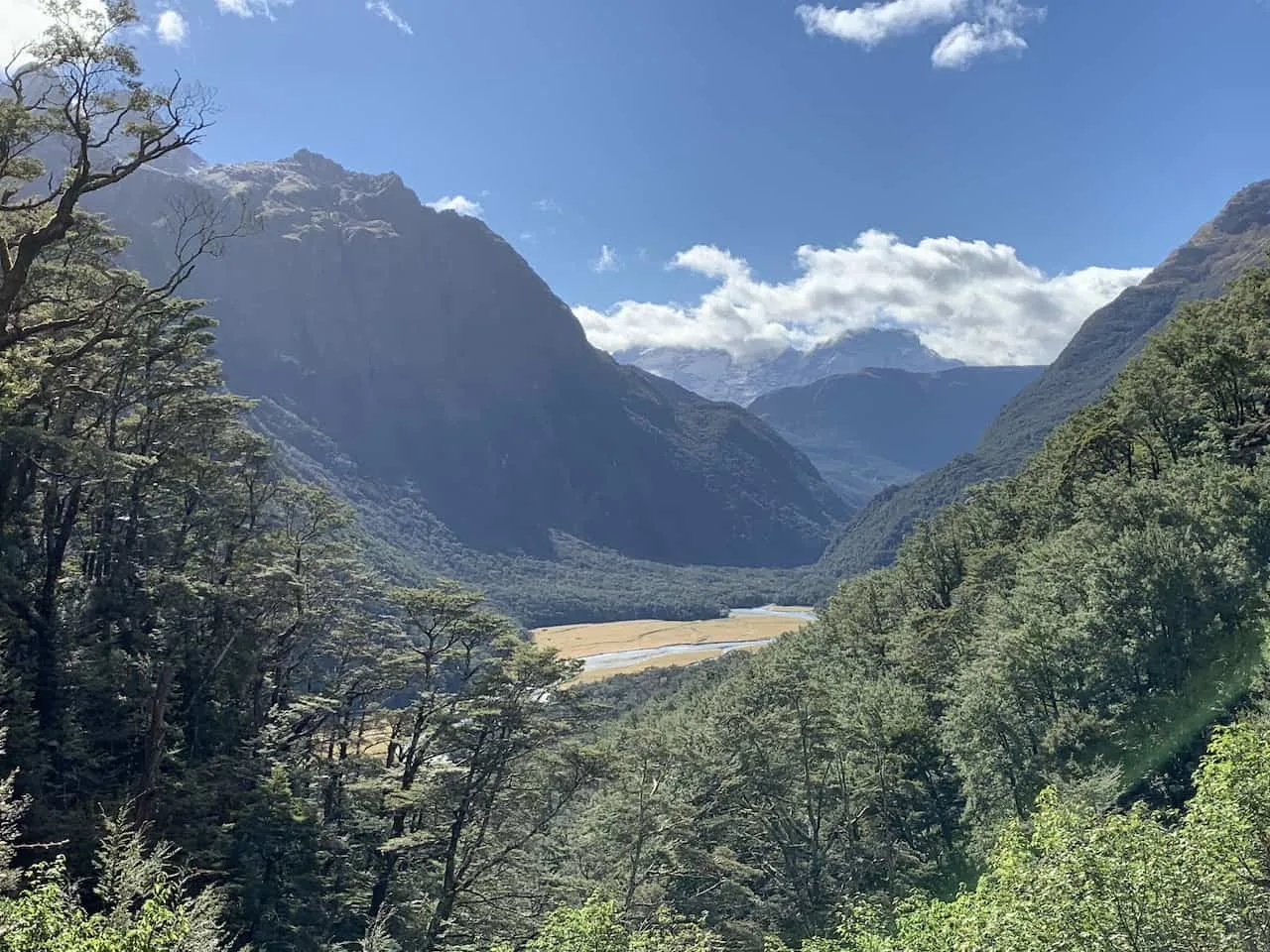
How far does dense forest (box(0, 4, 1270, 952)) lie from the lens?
71.6 feet

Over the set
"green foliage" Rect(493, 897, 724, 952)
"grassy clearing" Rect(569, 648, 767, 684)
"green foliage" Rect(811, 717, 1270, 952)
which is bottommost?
"grassy clearing" Rect(569, 648, 767, 684)

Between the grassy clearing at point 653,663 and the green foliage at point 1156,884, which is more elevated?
the green foliage at point 1156,884

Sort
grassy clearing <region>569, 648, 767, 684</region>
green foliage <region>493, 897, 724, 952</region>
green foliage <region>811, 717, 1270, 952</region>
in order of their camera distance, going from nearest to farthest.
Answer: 1. green foliage <region>811, 717, 1270, 952</region>
2. green foliage <region>493, 897, 724, 952</region>
3. grassy clearing <region>569, 648, 767, 684</region>

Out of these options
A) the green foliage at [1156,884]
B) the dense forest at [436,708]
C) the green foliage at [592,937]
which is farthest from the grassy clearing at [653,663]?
the green foliage at [1156,884]

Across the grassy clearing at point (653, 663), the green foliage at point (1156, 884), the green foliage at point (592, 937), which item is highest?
the green foliage at point (1156, 884)

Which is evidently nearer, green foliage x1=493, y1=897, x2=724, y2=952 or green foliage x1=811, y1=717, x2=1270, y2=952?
green foliage x1=811, y1=717, x2=1270, y2=952

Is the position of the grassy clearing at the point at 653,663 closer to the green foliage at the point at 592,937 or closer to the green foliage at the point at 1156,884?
the green foliage at the point at 592,937

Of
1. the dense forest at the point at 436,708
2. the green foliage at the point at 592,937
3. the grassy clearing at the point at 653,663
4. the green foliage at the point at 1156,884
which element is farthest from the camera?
the grassy clearing at the point at 653,663

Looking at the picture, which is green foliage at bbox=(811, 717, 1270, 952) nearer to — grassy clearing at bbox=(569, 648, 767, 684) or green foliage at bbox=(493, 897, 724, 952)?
green foliage at bbox=(493, 897, 724, 952)

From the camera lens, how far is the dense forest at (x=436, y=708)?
21828 millimetres

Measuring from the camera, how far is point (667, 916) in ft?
88.2

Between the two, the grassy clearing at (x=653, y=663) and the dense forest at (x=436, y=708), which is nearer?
the dense forest at (x=436, y=708)

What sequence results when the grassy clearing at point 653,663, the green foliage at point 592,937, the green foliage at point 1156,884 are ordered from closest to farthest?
1. the green foliage at point 1156,884
2. the green foliage at point 592,937
3. the grassy clearing at point 653,663

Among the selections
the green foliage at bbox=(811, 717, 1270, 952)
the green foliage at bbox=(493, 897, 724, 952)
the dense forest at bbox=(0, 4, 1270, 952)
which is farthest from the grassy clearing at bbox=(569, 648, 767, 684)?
the green foliage at bbox=(811, 717, 1270, 952)
